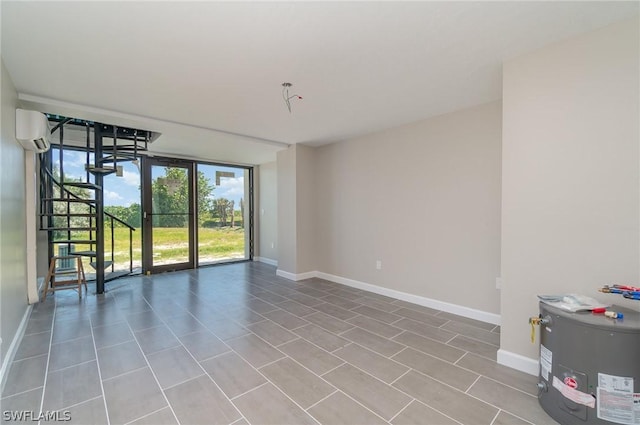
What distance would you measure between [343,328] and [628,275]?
86.6 inches

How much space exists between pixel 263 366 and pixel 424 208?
2.61 meters

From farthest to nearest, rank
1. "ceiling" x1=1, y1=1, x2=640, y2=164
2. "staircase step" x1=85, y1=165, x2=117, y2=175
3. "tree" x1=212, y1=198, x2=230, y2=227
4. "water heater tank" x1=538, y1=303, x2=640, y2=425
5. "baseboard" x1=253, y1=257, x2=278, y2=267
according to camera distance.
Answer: "baseboard" x1=253, y1=257, x2=278, y2=267 < "tree" x1=212, y1=198, x2=230, y2=227 < "staircase step" x1=85, y1=165, x2=117, y2=175 < "ceiling" x1=1, y1=1, x2=640, y2=164 < "water heater tank" x1=538, y1=303, x2=640, y2=425

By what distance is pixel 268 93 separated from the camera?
2.70 metres

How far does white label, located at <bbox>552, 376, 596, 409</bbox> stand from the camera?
1.46m

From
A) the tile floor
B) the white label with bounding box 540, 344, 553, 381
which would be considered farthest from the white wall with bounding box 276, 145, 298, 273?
the white label with bounding box 540, 344, 553, 381

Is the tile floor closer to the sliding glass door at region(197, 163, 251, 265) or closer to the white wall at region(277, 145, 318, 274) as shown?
the white wall at region(277, 145, 318, 274)

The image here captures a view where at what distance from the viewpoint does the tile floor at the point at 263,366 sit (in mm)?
1646

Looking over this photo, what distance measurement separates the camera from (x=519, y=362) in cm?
206

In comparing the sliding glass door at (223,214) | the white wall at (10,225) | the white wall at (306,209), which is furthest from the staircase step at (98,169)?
the white wall at (306,209)

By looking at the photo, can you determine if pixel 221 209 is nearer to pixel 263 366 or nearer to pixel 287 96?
pixel 287 96

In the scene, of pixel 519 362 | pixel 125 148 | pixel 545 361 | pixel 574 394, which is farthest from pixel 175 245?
pixel 574 394

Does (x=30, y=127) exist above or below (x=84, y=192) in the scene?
above

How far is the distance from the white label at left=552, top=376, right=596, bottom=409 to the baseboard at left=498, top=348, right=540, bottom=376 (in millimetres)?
440

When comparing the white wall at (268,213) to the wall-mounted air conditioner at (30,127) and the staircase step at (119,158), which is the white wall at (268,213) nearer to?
the staircase step at (119,158)
